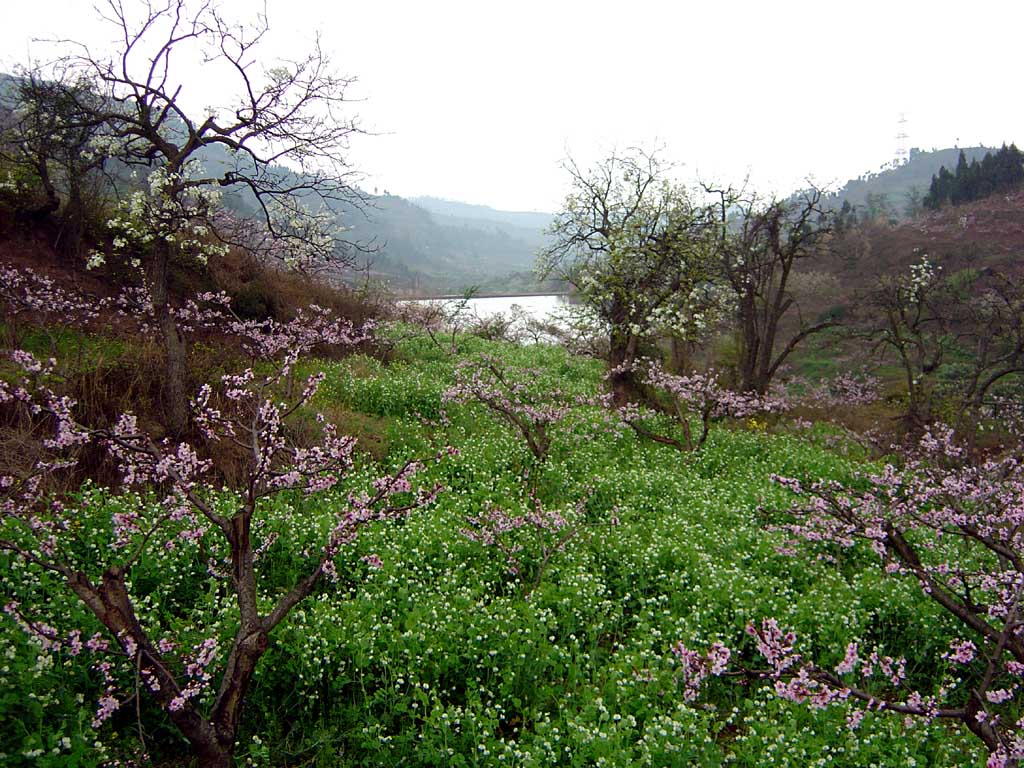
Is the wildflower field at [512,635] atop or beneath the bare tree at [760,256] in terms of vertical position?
beneath

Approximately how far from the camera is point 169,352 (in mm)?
10750

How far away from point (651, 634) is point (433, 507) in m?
4.18

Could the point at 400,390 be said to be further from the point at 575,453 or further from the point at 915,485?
the point at 915,485

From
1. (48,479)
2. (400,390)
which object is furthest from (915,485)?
(48,479)

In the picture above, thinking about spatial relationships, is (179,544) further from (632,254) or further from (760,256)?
(760,256)

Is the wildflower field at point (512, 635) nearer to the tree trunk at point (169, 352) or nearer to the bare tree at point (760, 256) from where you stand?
the tree trunk at point (169, 352)

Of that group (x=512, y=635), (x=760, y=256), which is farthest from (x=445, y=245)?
(x=512, y=635)

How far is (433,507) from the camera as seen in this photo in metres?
9.72

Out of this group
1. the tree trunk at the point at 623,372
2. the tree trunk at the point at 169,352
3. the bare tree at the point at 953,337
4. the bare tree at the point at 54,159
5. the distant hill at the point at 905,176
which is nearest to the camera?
the tree trunk at the point at 169,352

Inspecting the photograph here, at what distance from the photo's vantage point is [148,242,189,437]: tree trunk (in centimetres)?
1047

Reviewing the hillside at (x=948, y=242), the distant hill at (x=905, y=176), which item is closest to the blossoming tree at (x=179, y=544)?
the hillside at (x=948, y=242)

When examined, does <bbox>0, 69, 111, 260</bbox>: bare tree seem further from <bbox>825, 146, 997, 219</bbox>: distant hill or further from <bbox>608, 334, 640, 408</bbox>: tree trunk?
<bbox>825, 146, 997, 219</bbox>: distant hill

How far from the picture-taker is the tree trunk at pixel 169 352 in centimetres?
1047

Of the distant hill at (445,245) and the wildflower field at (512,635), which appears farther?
the distant hill at (445,245)
